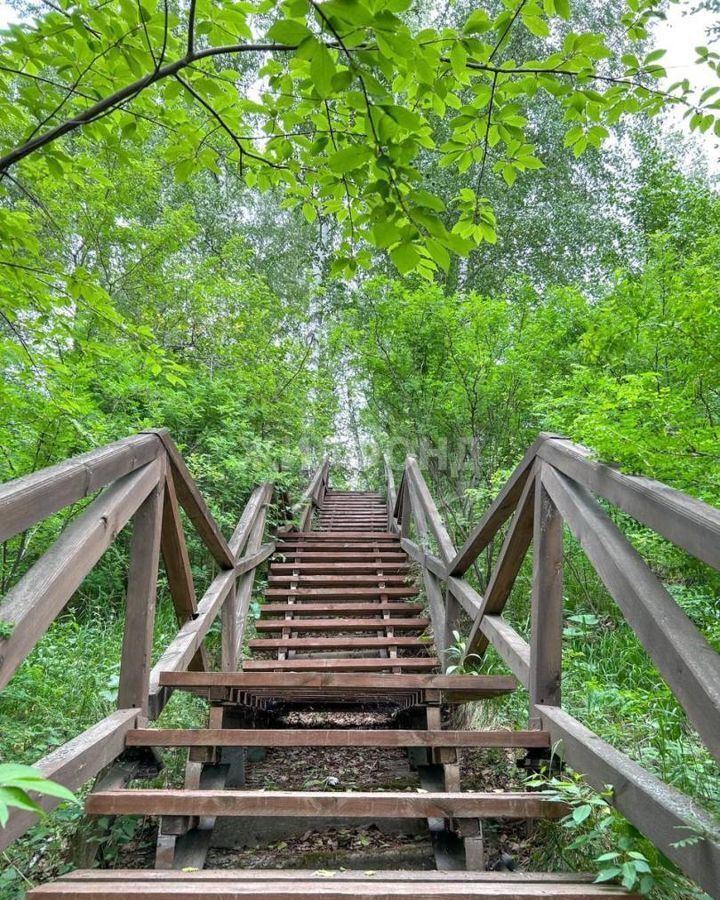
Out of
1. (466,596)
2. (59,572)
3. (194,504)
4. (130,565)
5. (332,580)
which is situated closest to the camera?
(59,572)

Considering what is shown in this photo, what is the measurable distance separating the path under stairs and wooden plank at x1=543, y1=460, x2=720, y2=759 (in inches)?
20.4

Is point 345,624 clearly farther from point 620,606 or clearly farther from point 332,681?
point 620,606

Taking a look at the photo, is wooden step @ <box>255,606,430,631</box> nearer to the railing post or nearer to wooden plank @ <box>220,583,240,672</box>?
wooden plank @ <box>220,583,240,672</box>

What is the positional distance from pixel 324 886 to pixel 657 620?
965mm

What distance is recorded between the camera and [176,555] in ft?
8.20

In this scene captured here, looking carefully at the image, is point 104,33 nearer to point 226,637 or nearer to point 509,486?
point 509,486

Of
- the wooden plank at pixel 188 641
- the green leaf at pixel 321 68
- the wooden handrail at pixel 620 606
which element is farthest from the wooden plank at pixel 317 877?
the green leaf at pixel 321 68

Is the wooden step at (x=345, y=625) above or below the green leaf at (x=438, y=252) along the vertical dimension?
below

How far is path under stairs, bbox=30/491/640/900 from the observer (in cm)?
121

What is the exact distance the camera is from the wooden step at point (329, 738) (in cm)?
176

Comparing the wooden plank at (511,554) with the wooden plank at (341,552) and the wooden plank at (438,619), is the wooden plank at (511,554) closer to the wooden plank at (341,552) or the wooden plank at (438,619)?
the wooden plank at (438,619)

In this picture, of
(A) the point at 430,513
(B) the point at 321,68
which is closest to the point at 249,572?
(A) the point at 430,513

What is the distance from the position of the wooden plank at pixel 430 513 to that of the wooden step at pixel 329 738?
157cm

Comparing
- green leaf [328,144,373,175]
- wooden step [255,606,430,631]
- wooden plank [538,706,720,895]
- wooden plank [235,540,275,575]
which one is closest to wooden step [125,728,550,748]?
wooden plank [538,706,720,895]
